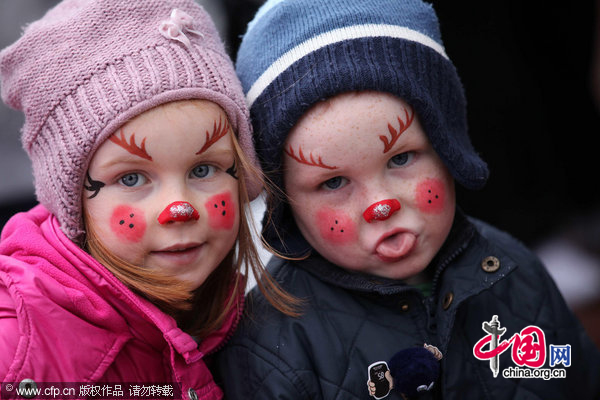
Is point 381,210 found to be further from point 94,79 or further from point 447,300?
point 94,79

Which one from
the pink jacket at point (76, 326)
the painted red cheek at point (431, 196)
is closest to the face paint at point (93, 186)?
the pink jacket at point (76, 326)

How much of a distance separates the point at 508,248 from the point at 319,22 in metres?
0.82

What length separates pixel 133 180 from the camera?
51.0 inches

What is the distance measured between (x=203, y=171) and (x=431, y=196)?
1.64 ft

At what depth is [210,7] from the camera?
2.58 m

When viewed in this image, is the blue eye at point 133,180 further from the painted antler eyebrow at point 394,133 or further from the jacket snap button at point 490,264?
the jacket snap button at point 490,264

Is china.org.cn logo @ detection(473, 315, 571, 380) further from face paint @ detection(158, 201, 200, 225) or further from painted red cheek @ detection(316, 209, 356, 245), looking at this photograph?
face paint @ detection(158, 201, 200, 225)

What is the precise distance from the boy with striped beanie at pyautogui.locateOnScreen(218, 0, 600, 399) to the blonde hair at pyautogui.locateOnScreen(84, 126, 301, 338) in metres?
0.05

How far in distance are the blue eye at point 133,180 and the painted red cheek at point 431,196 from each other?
585 mm

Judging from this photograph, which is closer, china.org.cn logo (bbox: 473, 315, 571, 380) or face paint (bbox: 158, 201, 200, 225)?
face paint (bbox: 158, 201, 200, 225)

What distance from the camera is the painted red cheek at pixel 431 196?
1.44 meters

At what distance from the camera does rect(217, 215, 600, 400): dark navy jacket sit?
4.69ft

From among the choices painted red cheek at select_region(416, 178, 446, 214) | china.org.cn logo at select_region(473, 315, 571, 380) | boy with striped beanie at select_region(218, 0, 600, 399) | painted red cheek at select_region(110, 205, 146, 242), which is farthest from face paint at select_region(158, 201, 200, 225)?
china.org.cn logo at select_region(473, 315, 571, 380)

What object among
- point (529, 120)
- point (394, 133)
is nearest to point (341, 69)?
point (394, 133)
